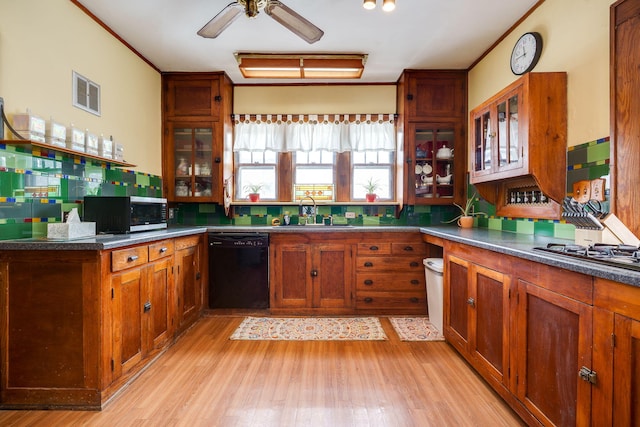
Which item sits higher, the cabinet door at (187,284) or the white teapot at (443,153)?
the white teapot at (443,153)

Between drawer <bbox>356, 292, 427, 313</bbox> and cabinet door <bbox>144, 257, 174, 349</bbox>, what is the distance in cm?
186

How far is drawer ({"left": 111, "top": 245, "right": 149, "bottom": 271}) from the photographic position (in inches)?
79.0

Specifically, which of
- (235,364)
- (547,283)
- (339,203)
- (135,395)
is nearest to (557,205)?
(547,283)

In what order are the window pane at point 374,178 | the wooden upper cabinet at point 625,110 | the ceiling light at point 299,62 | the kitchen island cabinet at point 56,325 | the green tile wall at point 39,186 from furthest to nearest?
the window pane at point 374,178 < the ceiling light at point 299,62 < the green tile wall at point 39,186 < the kitchen island cabinet at point 56,325 < the wooden upper cabinet at point 625,110

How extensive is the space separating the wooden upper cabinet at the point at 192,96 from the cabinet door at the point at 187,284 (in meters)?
1.67

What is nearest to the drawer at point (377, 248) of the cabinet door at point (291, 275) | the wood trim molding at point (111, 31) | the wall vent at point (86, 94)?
the cabinet door at point (291, 275)

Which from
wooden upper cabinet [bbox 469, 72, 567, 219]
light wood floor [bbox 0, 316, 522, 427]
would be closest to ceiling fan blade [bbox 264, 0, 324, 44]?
wooden upper cabinet [bbox 469, 72, 567, 219]

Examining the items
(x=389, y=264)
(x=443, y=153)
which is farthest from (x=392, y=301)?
(x=443, y=153)

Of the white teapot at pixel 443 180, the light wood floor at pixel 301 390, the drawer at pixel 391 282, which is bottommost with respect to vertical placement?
the light wood floor at pixel 301 390

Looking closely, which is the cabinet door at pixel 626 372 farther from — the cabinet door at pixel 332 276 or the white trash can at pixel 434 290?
the cabinet door at pixel 332 276

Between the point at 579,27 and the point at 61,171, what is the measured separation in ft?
12.5

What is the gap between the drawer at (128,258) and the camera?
2.01 metres

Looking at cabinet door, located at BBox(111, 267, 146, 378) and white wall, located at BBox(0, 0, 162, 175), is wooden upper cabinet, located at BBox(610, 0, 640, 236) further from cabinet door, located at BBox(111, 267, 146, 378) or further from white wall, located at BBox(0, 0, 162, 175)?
white wall, located at BBox(0, 0, 162, 175)

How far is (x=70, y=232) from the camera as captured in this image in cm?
207
